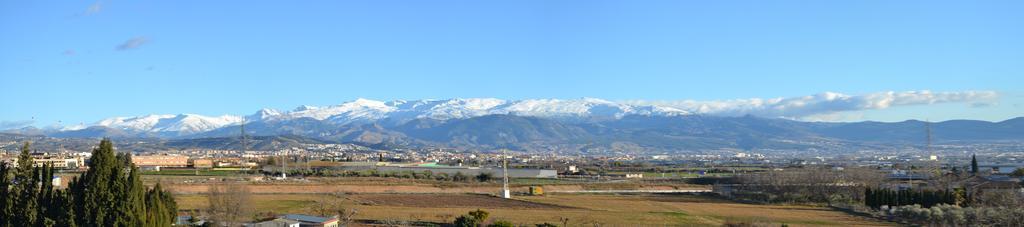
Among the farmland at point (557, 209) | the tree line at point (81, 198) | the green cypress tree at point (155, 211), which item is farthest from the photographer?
the farmland at point (557, 209)

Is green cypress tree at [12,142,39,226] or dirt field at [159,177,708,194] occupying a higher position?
green cypress tree at [12,142,39,226]

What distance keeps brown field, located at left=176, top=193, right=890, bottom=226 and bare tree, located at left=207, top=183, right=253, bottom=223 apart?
5.70 metres

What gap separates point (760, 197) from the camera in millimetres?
80062

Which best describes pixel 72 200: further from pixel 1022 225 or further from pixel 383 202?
pixel 1022 225

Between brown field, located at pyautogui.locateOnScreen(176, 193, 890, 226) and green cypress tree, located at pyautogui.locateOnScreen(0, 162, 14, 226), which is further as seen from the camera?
brown field, located at pyautogui.locateOnScreen(176, 193, 890, 226)

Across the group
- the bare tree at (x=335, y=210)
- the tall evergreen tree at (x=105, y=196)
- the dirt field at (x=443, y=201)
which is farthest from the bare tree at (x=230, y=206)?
the dirt field at (x=443, y=201)

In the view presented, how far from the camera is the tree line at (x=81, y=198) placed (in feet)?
104

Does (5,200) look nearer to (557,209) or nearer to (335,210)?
(335,210)

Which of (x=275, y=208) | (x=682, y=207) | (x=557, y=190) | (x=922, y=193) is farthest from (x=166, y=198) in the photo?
(x=557, y=190)

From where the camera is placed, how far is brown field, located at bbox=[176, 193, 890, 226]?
171 ft

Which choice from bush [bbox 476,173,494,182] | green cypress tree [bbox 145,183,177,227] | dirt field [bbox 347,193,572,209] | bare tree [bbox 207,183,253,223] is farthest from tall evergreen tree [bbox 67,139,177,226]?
bush [bbox 476,173,494,182]

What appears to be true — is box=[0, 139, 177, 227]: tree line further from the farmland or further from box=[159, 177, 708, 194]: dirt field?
box=[159, 177, 708, 194]: dirt field

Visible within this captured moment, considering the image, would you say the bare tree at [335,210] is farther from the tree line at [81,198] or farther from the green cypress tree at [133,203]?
the tree line at [81,198]

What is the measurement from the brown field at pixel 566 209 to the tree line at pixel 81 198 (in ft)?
61.5
